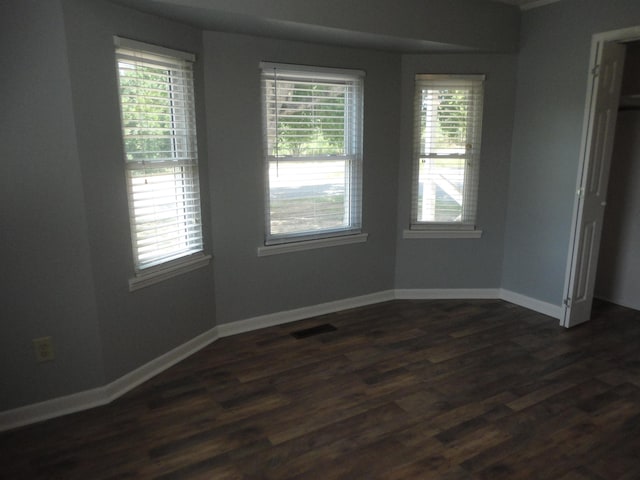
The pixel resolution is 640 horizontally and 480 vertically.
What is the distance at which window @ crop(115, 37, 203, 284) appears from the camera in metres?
2.74

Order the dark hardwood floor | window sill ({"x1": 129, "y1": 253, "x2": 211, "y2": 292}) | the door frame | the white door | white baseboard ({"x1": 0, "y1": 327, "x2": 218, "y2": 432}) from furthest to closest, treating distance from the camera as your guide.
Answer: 1. the white door
2. the door frame
3. window sill ({"x1": 129, "y1": 253, "x2": 211, "y2": 292})
4. white baseboard ({"x1": 0, "y1": 327, "x2": 218, "y2": 432})
5. the dark hardwood floor

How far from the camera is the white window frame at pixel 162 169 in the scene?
9.02 feet

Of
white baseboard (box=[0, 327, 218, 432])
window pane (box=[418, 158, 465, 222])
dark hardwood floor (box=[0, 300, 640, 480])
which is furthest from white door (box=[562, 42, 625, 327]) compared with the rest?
white baseboard (box=[0, 327, 218, 432])

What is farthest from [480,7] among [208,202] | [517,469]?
[517,469]

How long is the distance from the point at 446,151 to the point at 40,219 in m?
3.21

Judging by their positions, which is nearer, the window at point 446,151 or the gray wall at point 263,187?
the gray wall at point 263,187

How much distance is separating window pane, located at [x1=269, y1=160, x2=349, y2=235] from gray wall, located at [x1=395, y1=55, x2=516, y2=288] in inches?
25.5

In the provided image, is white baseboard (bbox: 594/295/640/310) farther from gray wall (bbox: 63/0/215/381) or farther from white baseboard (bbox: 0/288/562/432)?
gray wall (bbox: 63/0/215/381)

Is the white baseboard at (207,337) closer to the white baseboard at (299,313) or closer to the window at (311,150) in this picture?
the white baseboard at (299,313)

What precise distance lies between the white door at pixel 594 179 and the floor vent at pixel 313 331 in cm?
192

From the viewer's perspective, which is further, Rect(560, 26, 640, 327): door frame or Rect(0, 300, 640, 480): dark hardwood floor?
Rect(560, 26, 640, 327): door frame

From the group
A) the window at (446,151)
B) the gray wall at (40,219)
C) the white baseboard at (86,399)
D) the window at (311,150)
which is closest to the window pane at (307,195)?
the window at (311,150)

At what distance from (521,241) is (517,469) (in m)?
2.49

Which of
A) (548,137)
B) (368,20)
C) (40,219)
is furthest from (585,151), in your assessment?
(40,219)
